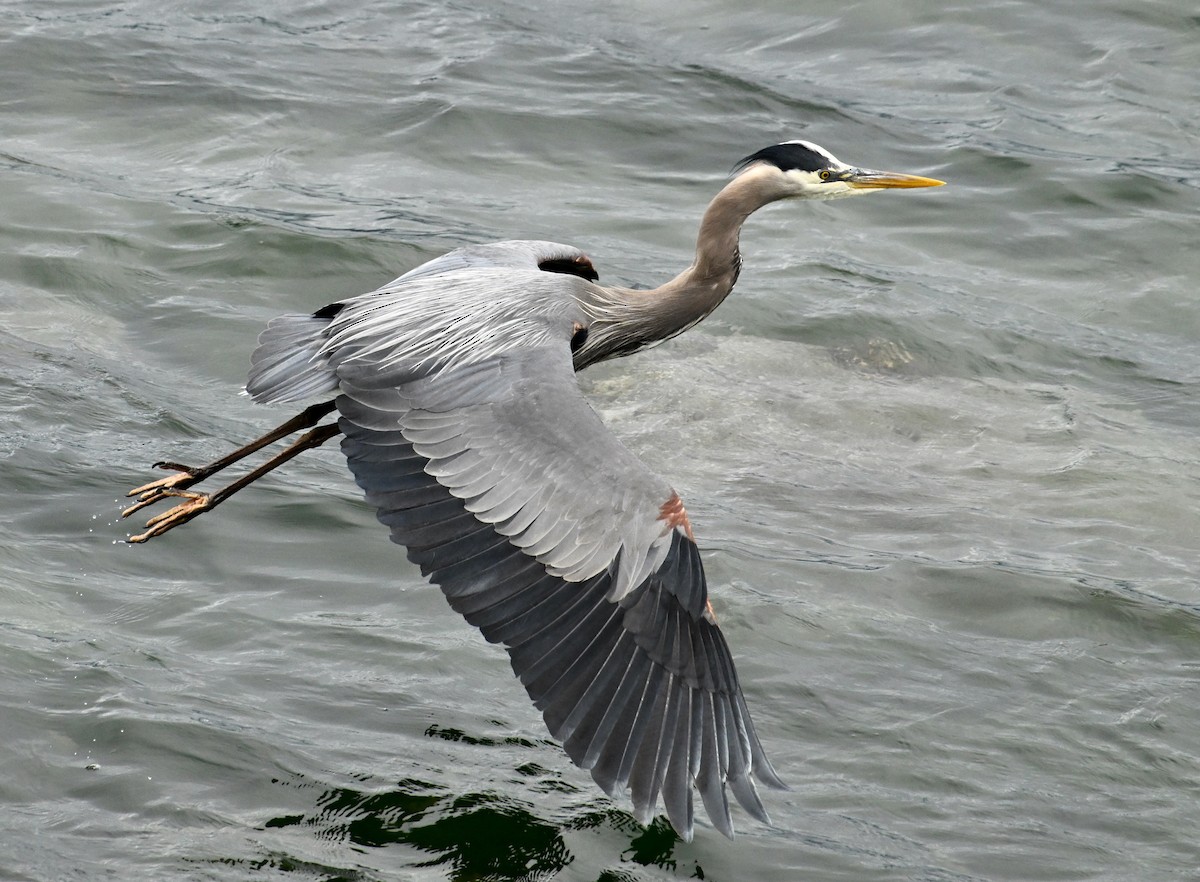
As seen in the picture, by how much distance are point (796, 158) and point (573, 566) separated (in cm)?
284

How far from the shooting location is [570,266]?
25.4ft

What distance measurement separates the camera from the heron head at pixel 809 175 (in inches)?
288

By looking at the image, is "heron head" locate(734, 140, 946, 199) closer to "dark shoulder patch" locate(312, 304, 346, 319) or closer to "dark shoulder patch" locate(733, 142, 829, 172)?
"dark shoulder patch" locate(733, 142, 829, 172)

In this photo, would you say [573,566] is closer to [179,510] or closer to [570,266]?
[179,510]

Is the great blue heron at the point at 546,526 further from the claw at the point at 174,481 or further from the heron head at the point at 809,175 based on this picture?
the heron head at the point at 809,175

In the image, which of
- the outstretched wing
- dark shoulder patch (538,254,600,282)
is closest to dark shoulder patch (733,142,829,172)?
dark shoulder patch (538,254,600,282)

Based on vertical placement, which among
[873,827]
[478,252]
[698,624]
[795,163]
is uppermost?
[795,163]

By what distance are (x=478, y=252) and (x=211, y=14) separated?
24.6 feet

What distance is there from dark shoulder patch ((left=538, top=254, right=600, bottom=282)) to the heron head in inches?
34.3

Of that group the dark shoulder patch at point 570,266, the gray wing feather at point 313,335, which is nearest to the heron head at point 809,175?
the dark shoulder patch at point 570,266

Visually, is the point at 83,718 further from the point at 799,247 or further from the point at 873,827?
the point at 799,247

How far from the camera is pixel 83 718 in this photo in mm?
5898

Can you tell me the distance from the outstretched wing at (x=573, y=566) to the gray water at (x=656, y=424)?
59 centimetres

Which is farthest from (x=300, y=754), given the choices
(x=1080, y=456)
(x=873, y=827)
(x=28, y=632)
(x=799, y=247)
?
(x=799, y=247)
